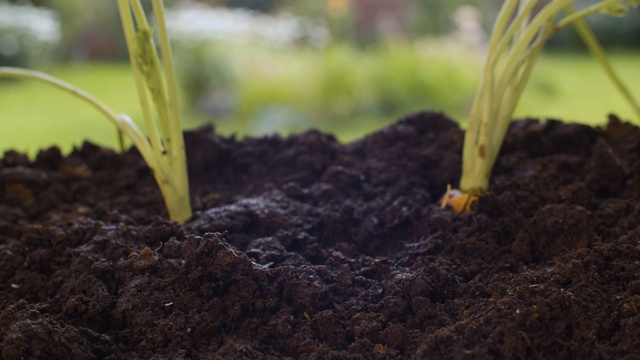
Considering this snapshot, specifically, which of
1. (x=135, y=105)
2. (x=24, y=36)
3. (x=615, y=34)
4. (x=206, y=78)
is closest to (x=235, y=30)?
(x=206, y=78)

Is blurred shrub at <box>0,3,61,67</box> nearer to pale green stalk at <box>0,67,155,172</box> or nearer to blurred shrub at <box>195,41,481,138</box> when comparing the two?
blurred shrub at <box>195,41,481,138</box>

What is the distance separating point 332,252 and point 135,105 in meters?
4.08

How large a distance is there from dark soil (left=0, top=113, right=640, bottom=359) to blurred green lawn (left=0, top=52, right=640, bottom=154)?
1.93m

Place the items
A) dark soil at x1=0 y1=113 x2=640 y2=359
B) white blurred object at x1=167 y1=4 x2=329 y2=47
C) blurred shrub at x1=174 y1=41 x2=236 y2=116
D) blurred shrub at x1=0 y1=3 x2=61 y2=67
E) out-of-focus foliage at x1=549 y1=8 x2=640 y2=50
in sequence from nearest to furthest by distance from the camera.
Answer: dark soil at x1=0 y1=113 x2=640 y2=359 → blurred shrub at x1=174 y1=41 x2=236 y2=116 → white blurred object at x1=167 y1=4 x2=329 y2=47 → blurred shrub at x1=0 y1=3 x2=61 y2=67 → out-of-focus foliage at x1=549 y1=8 x2=640 y2=50

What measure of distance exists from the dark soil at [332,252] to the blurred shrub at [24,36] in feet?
17.0

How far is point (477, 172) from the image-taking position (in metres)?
1.15

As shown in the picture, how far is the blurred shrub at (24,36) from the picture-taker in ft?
19.9

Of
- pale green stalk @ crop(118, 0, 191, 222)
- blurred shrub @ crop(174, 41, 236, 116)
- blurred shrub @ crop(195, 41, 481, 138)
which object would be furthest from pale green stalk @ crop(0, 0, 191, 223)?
blurred shrub @ crop(174, 41, 236, 116)

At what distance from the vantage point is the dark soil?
0.80 m

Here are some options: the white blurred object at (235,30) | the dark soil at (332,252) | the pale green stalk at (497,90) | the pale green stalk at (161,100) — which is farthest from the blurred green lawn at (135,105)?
the pale green stalk at (497,90)

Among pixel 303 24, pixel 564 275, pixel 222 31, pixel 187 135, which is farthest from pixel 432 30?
pixel 564 275

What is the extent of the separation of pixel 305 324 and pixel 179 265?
0.19 meters

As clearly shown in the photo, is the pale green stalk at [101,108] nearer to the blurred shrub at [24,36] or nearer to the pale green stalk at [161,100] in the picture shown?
the pale green stalk at [161,100]

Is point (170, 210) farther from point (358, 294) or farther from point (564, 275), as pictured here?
point (564, 275)
